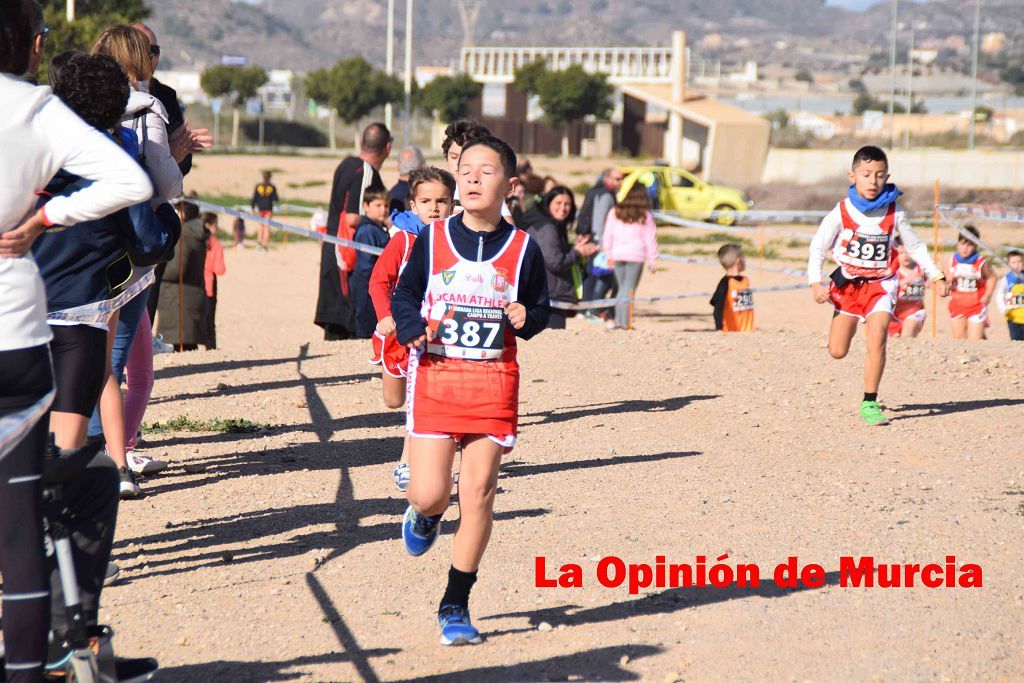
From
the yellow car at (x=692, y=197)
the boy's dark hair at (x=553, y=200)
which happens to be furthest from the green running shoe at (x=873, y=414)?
the yellow car at (x=692, y=197)

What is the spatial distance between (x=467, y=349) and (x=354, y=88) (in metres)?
76.9

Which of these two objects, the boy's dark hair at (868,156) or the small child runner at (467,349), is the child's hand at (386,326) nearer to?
the small child runner at (467,349)

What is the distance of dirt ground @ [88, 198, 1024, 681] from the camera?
445cm

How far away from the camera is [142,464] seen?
6.90 m

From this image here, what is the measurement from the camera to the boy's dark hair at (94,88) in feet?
14.1

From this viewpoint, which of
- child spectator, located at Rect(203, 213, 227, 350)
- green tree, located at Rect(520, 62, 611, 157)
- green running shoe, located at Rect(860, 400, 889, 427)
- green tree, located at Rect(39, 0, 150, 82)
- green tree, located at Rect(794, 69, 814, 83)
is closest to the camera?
green running shoe, located at Rect(860, 400, 889, 427)

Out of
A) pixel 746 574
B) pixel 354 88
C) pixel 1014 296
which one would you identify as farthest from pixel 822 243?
pixel 354 88

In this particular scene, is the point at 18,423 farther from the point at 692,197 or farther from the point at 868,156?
the point at 692,197

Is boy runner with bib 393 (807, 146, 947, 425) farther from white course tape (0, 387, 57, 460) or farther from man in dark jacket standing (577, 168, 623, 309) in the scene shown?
man in dark jacket standing (577, 168, 623, 309)

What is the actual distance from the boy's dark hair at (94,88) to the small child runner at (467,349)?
1080mm

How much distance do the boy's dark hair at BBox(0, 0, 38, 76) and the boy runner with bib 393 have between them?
580 centimetres

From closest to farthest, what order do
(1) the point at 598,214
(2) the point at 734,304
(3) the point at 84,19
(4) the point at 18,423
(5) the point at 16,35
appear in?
Result: (4) the point at 18,423
(5) the point at 16,35
(2) the point at 734,304
(1) the point at 598,214
(3) the point at 84,19

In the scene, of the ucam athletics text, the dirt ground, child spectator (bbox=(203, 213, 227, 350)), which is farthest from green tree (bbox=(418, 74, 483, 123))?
the ucam athletics text

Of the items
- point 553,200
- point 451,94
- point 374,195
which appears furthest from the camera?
point 451,94
